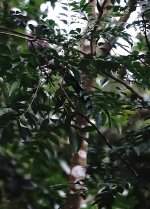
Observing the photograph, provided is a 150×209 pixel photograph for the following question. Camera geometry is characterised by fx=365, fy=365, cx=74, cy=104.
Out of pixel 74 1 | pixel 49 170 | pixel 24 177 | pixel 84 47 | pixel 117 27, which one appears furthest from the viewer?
pixel 84 47

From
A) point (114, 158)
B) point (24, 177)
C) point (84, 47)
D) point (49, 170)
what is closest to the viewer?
point (24, 177)

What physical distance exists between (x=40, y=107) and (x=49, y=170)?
2.62 ft

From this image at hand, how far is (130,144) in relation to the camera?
1.07 metres

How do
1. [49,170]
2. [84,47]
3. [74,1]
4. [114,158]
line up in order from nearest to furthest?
[49,170], [114,158], [74,1], [84,47]

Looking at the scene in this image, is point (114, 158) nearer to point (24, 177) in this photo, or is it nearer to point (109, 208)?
point (109, 208)

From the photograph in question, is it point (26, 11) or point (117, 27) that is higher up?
point (26, 11)

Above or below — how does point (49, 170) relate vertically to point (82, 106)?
below

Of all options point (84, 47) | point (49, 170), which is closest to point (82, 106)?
point (84, 47)

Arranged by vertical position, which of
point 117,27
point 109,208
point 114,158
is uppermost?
point 117,27

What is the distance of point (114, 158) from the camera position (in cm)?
121

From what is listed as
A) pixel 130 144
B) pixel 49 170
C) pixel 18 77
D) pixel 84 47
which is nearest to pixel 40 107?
pixel 18 77

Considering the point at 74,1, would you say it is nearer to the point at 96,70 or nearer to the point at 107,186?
the point at 96,70

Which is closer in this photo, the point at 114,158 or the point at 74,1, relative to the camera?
the point at 114,158

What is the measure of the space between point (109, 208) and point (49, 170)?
551 millimetres
